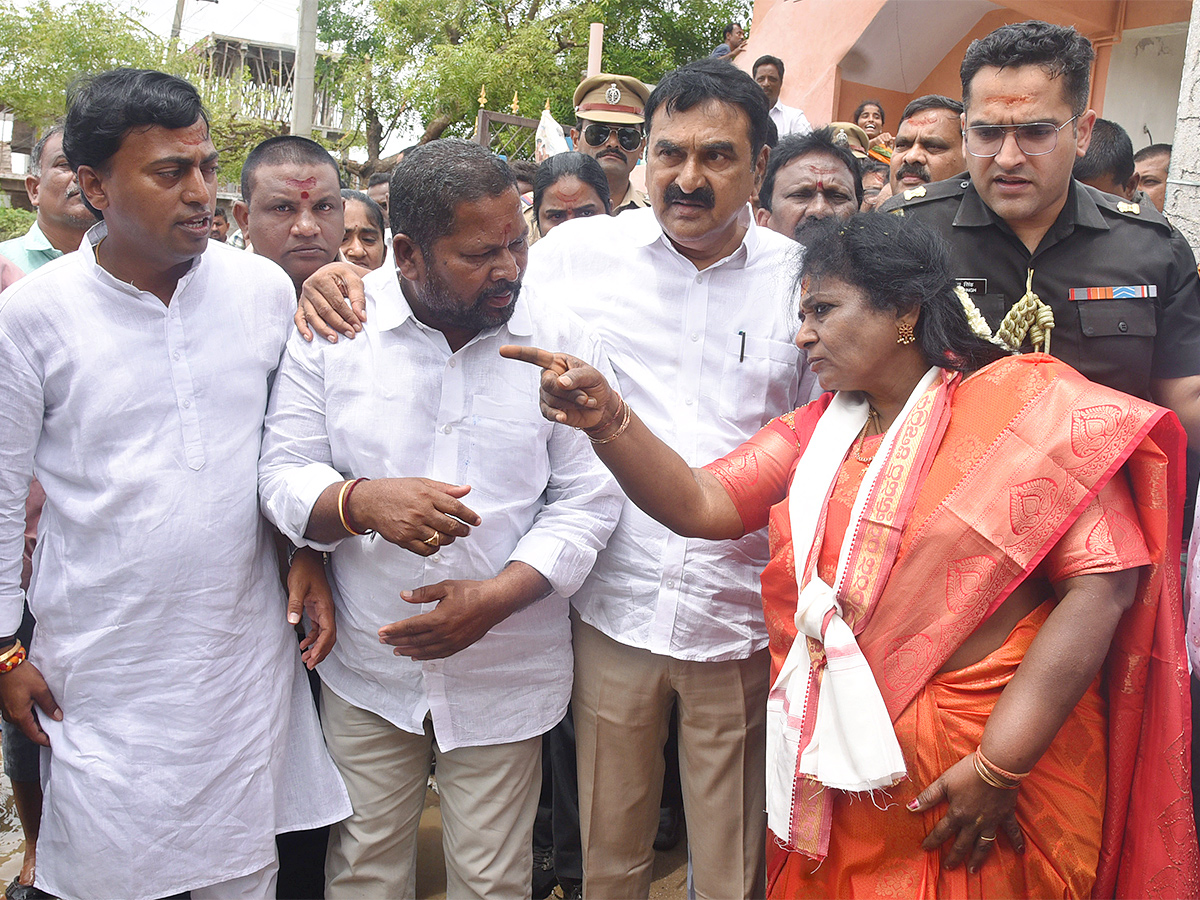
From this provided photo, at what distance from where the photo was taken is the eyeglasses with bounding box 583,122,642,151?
4.99 metres

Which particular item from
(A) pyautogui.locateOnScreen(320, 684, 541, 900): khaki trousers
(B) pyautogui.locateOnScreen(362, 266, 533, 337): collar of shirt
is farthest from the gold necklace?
(A) pyautogui.locateOnScreen(320, 684, 541, 900): khaki trousers

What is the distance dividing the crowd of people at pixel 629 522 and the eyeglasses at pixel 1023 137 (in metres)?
0.02

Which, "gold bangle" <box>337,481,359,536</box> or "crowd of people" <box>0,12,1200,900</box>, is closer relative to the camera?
"crowd of people" <box>0,12,1200,900</box>

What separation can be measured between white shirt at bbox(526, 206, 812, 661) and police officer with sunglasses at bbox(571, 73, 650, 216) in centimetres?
242

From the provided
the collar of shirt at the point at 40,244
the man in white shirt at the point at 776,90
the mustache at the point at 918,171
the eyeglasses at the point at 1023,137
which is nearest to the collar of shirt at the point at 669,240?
the eyeglasses at the point at 1023,137

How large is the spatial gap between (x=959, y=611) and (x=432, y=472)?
1245mm

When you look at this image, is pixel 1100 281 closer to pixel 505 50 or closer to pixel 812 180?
pixel 812 180

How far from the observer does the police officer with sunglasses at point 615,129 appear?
196 inches

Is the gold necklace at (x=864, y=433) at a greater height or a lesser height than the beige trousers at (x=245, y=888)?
greater

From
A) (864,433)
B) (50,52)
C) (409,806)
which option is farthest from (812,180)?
(50,52)

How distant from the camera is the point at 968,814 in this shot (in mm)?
1851

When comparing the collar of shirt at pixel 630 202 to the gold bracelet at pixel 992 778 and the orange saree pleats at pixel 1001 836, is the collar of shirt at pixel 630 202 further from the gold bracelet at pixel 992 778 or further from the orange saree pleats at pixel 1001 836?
the gold bracelet at pixel 992 778

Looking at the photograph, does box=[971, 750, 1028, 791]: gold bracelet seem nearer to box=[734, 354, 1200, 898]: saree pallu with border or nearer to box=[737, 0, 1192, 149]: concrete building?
box=[734, 354, 1200, 898]: saree pallu with border

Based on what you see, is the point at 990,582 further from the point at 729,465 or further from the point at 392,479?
the point at 392,479
